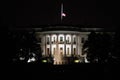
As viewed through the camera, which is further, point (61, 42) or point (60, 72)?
point (61, 42)

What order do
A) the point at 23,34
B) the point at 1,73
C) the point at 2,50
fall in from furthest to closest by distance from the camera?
the point at 23,34, the point at 2,50, the point at 1,73

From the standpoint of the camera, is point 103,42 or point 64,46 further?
point 64,46

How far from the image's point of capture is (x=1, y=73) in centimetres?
5425

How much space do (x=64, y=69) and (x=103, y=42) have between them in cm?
3198

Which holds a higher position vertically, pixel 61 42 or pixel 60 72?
pixel 61 42

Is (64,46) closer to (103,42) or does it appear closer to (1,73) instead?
(103,42)

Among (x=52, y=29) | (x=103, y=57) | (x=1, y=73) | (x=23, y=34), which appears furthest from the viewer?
(x=52, y=29)

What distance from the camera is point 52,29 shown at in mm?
110500

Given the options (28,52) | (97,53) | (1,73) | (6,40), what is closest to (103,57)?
(97,53)

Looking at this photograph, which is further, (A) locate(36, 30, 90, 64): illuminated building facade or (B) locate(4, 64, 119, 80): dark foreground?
(A) locate(36, 30, 90, 64): illuminated building facade

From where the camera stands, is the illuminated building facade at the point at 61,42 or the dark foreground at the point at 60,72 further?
the illuminated building facade at the point at 61,42

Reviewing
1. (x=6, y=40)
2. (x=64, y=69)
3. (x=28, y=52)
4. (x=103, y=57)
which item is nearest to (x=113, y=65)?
(x=64, y=69)

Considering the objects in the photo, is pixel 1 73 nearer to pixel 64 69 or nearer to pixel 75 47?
pixel 64 69

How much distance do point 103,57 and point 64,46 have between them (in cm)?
2393
